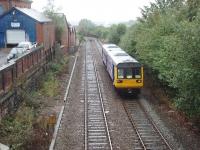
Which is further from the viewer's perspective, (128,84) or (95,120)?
(128,84)

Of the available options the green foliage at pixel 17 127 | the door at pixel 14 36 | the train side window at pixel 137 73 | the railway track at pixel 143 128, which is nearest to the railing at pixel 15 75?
the green foliage at pixel 17 127

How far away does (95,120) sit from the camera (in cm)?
2109

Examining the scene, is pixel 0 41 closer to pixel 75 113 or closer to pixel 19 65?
pixel 19 65

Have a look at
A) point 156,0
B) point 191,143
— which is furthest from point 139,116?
point 156,0

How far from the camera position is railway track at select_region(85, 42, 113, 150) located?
685 inches

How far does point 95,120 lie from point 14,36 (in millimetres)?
19889

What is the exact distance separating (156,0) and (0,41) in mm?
17306

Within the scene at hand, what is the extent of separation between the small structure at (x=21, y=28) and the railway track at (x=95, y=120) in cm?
670

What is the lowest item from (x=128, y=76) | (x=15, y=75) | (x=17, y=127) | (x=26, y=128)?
(x=26, y=128)

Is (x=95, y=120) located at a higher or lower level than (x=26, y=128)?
lower

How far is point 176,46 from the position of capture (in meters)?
17.3

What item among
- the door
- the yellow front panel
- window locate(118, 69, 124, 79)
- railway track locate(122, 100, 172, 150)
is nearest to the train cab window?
the yellow front panel

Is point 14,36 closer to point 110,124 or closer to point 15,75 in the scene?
point 15,75

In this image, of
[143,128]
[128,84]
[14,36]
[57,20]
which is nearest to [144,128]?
[143,128]
